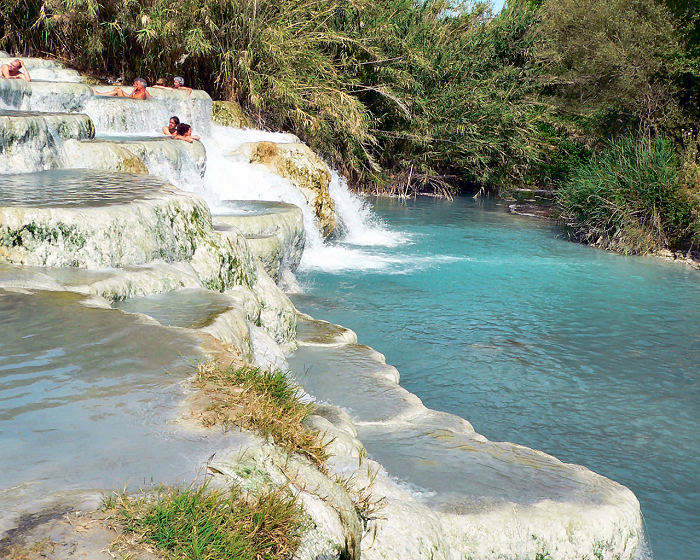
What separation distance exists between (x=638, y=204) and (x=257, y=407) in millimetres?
13361

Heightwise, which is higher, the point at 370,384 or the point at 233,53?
the point at 233,53

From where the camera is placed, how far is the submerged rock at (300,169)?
48.6 ft

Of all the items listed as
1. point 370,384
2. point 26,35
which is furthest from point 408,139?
point 370,384

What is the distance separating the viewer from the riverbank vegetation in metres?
17.7

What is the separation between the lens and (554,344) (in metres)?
9.24

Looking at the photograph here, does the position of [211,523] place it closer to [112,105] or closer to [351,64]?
[112,105]

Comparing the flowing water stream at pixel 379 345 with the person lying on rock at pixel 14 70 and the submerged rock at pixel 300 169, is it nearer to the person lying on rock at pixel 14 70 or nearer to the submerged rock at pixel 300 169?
the submerged rock at pixel 300 169

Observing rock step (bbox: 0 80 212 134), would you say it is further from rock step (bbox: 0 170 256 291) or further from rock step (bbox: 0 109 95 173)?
rock step (bbox: 0 170 256 291)

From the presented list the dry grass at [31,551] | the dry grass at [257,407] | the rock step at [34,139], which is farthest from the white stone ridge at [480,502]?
the rock step at [34,139]

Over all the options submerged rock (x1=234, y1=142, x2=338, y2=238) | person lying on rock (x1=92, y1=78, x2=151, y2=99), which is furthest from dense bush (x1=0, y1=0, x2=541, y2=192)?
submerged rock (x1=234, y1=142, x2=338, y2=238)

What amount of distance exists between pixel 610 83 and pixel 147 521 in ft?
A: 68.4

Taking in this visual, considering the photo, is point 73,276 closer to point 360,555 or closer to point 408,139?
point 360,555

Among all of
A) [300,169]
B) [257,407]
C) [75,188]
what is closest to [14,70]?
[300,169]

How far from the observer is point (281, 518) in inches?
115
